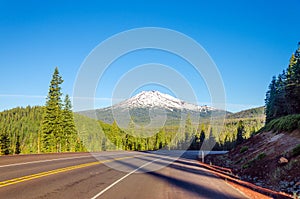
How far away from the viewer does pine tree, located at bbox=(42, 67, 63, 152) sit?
44.2 meters

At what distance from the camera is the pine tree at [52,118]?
4422 cm

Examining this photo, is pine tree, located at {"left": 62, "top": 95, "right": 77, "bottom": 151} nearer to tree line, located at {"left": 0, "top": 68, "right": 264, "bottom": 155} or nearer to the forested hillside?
tree line, located at {"left": 0, "top": 68, "right": 264, "bottom": 155}

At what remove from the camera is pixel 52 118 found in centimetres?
4450

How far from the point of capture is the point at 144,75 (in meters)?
30.5

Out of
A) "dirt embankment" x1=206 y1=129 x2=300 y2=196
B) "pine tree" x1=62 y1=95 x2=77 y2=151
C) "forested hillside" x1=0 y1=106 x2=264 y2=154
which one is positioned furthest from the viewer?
"forested hillside" x1=0 y1=106 x2=264 y2=154

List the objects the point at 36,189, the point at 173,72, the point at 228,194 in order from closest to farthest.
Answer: the point at 36,189 < the point at 228,194 < the point at 173,72

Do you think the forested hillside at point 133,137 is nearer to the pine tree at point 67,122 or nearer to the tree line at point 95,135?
the tree line at point 95,135

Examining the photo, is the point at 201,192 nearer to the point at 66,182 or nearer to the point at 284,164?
the point at 66,182

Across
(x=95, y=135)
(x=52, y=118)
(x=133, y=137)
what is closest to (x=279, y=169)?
(x=52, y=118)

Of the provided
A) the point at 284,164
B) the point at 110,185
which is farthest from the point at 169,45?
the point at 110,185

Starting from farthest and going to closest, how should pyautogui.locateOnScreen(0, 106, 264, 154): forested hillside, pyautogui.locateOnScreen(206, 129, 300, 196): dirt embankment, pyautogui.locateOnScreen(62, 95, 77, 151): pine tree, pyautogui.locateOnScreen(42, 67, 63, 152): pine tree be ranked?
pyautogui.locateOnScreen(0, 106, 264, 154): forested hillside, pyautogui.locateOnScreen(62, 95, 77, 151): pine tree, pyautogui.locateOnScreen(42, 67, 63, 152): pine tree, pyautogui.locateOnScreen(206, 129, 300, 196): dirt embankment

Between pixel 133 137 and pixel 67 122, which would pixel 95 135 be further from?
pixel 67 122

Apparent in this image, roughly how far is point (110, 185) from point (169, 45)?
20.3 m

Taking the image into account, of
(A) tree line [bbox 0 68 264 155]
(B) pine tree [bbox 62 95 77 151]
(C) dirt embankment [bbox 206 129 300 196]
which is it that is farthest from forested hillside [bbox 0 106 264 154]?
(C) dirt embankment [bbox 206 129 300 196]
